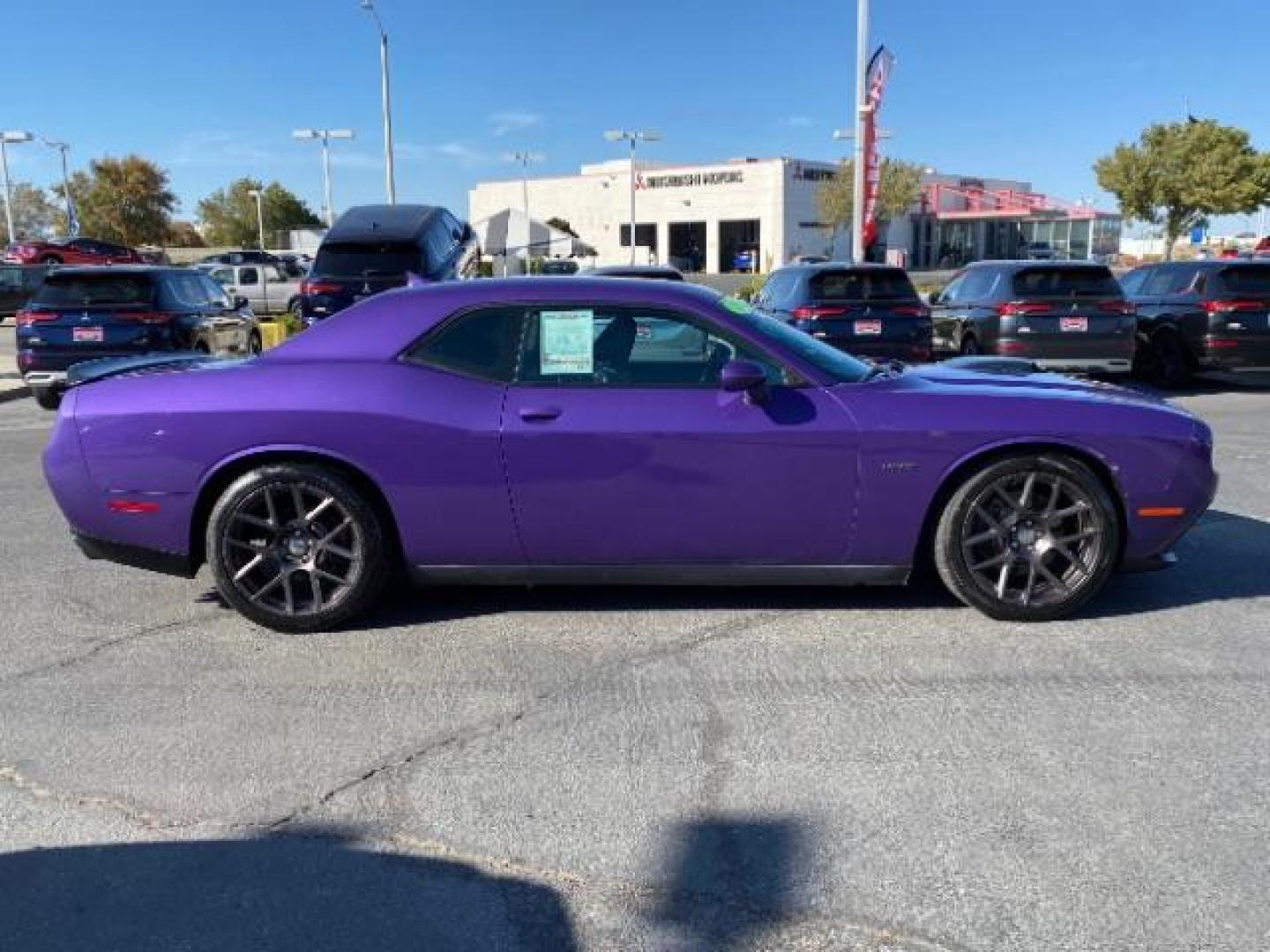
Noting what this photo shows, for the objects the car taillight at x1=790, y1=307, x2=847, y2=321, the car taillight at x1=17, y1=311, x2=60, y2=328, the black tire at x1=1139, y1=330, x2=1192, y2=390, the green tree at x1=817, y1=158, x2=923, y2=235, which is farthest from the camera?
the green tree at x1=817, y1=158, x2=923, y2=235

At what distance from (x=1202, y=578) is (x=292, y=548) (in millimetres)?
4332

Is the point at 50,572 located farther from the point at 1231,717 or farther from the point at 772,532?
the point at 1231,717

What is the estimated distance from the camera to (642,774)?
11.1 feet

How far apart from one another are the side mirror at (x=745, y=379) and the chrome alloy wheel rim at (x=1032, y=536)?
1036mm

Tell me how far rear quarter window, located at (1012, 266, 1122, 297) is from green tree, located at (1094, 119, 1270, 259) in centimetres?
3713

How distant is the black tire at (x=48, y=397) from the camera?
12.2 meters

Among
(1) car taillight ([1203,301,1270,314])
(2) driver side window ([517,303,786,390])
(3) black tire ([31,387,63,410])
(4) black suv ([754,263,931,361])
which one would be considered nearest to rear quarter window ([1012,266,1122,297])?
(1) car taillight ([1203,301,1270,314])

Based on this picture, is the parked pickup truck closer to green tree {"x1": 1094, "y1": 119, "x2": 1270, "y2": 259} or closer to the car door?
the car door

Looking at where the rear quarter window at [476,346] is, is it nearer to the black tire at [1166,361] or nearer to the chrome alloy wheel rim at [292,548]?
the chrome alloy wheel rim at [292,548]

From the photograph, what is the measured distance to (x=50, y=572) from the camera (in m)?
5.73

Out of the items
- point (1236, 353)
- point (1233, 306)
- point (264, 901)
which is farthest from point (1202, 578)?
point (1233, 306)

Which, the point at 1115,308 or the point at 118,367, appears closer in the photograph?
the point at 118,367

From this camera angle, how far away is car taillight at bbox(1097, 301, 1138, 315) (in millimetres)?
12234

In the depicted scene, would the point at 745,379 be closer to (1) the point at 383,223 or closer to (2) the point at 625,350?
(2) the point at 625,350
